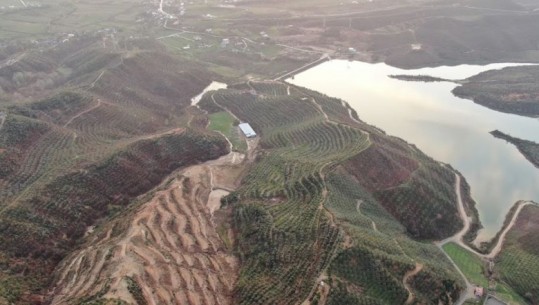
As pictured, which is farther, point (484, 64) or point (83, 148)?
point (484, 64)

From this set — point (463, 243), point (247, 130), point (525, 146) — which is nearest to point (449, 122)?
point (525, 146)

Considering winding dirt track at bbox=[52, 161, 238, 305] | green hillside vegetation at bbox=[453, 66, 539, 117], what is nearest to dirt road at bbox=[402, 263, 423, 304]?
winding dirt track at bbox=[52, 161, 238, 305]

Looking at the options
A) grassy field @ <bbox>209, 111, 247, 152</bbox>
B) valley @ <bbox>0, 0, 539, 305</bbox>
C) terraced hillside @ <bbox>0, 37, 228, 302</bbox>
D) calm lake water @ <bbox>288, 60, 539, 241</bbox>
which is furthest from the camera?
grassy field @ <bbox>209, 111, 247, 152</bbox>

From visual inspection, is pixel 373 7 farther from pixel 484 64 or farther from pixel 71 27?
pixel 71 27

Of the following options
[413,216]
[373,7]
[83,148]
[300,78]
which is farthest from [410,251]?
[373,7]

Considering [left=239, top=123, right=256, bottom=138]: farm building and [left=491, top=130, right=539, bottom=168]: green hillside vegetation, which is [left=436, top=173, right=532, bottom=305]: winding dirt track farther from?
[left=239, top=123, right=256, bottom=138]: farm building

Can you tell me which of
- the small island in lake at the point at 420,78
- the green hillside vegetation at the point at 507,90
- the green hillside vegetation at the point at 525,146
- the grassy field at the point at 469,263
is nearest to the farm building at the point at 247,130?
the grassy field at the point at 469,263
